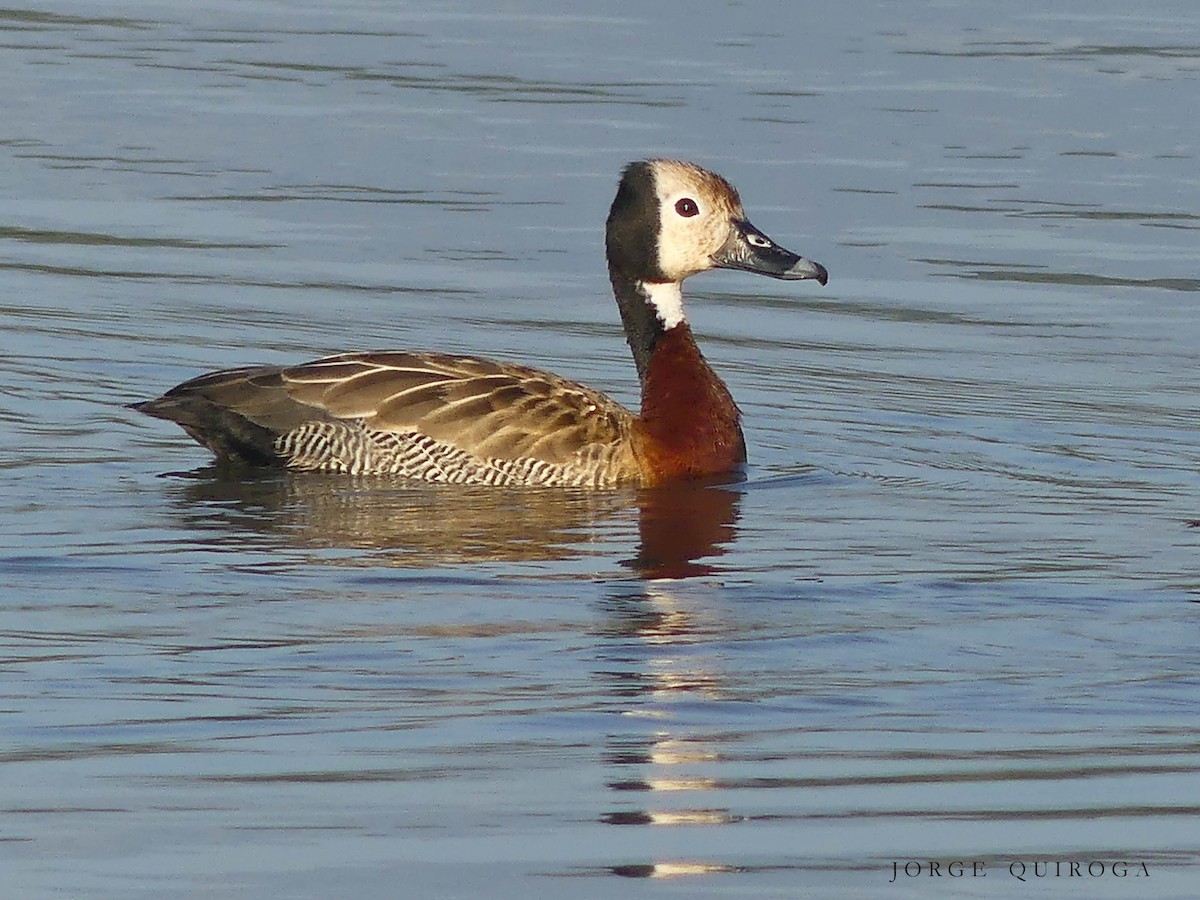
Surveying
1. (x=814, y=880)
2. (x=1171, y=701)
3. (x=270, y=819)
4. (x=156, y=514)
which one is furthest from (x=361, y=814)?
(x=156, y=514)

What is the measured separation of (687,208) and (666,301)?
0.43 metres

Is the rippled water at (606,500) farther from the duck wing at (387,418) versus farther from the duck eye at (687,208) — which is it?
the duck eye at (687,208)

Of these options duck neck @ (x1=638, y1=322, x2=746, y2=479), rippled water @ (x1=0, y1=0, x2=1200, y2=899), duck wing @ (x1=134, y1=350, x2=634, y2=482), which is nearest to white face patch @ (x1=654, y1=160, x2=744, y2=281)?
duck neck @ (x1=638, y1=322, x2=746, y2=479)

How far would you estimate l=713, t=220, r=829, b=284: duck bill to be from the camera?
12.6 metres

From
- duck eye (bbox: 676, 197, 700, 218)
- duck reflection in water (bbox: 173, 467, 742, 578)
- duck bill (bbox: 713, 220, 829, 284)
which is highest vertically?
duck eye (bbox: 676, 197, 700, 218)

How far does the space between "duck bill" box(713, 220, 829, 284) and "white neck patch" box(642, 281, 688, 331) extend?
238mm

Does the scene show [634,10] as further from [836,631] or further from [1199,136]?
[836,631]

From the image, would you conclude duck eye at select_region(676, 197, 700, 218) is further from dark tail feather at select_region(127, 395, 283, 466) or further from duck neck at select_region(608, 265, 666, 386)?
dark tail feather at select_region(127, 395, 283, 466)

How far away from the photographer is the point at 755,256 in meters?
12.7

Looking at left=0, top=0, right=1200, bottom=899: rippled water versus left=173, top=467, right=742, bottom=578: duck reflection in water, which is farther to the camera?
left=173, top=467, right=742, bottom=578: duck reflection in water

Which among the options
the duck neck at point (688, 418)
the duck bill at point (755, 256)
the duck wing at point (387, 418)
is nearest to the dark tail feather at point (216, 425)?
the duck wing at point (387, 418)

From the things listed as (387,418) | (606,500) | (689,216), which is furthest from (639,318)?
(387,418)

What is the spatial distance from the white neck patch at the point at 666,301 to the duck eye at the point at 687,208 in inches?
13.1

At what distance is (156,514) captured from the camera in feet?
35.2
